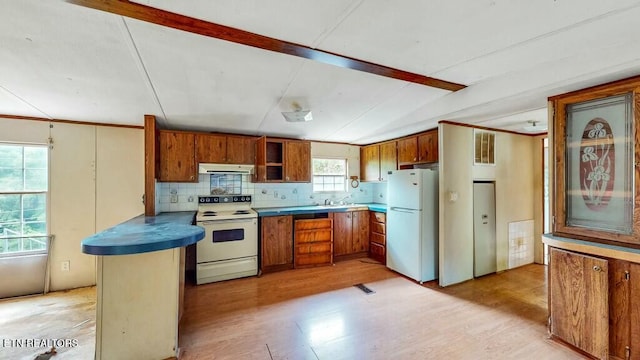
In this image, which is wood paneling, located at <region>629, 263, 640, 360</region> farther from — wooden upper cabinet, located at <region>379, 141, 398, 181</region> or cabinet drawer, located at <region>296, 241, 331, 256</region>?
cabinet drawer, located at <region>296, 241, 331, 256</region>

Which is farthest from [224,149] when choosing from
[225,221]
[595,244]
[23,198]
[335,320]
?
[595,244]

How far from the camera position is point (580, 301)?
2.08 m

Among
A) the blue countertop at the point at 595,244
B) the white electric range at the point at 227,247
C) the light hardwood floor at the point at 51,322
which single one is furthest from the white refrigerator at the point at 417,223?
the light hardwood floor at the point at 51,322

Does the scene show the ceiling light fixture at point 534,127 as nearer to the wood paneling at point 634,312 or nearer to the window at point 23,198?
the wood paneling at point 634,312

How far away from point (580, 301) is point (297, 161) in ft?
12.1

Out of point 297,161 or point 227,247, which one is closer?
point 227,247

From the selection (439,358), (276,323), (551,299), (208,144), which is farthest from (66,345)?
(551,299)

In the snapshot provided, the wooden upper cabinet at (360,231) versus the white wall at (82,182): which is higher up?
the white wall at (82,182)

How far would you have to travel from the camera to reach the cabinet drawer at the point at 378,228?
14.3 feet

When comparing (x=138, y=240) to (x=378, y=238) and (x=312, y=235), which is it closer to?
(x=312, y=235)

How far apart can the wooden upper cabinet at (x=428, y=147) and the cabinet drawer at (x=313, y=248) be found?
202 cm

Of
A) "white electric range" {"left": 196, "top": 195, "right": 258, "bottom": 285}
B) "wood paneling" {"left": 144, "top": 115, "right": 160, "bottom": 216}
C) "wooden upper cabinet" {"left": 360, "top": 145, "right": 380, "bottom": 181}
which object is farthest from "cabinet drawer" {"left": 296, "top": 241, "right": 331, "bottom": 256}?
"wood paneling" {"left": 144, "top": 115, "right": 160, "bottom": 216}

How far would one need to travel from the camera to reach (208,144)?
388 cm

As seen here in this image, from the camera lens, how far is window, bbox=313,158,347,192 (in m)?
5.02
